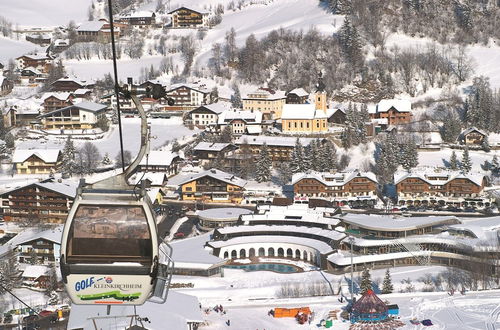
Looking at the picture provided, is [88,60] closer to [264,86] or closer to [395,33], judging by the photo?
[264,86]

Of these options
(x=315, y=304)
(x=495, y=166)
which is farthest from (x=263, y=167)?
(x=315, y=304)

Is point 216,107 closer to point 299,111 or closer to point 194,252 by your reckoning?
point 299,111

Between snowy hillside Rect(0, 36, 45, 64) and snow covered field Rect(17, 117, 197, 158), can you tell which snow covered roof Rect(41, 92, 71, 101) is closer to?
snow covered field Rect(17, 117, 197, 158)

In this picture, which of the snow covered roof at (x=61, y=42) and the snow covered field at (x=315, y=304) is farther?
the snow covered roof at (x=61, y=42)

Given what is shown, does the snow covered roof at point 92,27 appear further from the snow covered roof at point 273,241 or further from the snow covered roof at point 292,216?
the snow covered roof at point 273,241

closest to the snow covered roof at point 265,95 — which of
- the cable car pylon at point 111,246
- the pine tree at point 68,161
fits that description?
the pine tree at point 68,161
